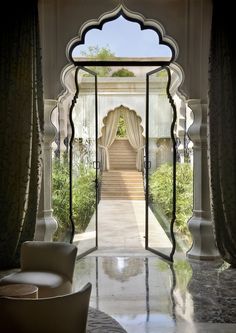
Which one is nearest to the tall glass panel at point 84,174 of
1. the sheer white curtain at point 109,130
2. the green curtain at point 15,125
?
the green curtain at point 15,125

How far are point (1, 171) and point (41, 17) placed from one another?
2.08m

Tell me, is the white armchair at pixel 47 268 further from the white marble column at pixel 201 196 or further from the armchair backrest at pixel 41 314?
the white marble column at pixel 201 196

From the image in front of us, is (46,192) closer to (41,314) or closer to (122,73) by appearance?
(41,314)

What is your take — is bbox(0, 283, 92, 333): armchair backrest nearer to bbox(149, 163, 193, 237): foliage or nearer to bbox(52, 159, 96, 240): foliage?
bbox(52, 159, 96, 240): foliage

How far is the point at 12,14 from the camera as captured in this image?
15.6ft

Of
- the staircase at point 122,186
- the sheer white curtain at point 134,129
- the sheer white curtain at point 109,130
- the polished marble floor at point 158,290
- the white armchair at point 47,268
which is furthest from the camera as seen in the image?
the sheer white curtain at point 134,129

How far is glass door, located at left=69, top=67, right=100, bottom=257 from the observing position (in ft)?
19.6

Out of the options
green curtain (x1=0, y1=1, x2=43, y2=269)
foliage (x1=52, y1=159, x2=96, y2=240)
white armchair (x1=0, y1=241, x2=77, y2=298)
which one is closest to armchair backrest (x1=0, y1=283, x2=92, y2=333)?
white armchair (x1=0, y1=241, x2=77, y2=298)

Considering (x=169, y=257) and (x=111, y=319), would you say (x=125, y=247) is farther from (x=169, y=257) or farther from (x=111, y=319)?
(x=111, y=319)

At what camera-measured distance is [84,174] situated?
6867 mm

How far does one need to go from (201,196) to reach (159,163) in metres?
1.40

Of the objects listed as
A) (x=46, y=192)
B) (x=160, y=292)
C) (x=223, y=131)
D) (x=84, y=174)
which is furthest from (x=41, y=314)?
(x=84, y=174)

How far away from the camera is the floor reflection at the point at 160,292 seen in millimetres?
3266

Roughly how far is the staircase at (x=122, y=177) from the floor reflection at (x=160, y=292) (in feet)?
28.4
